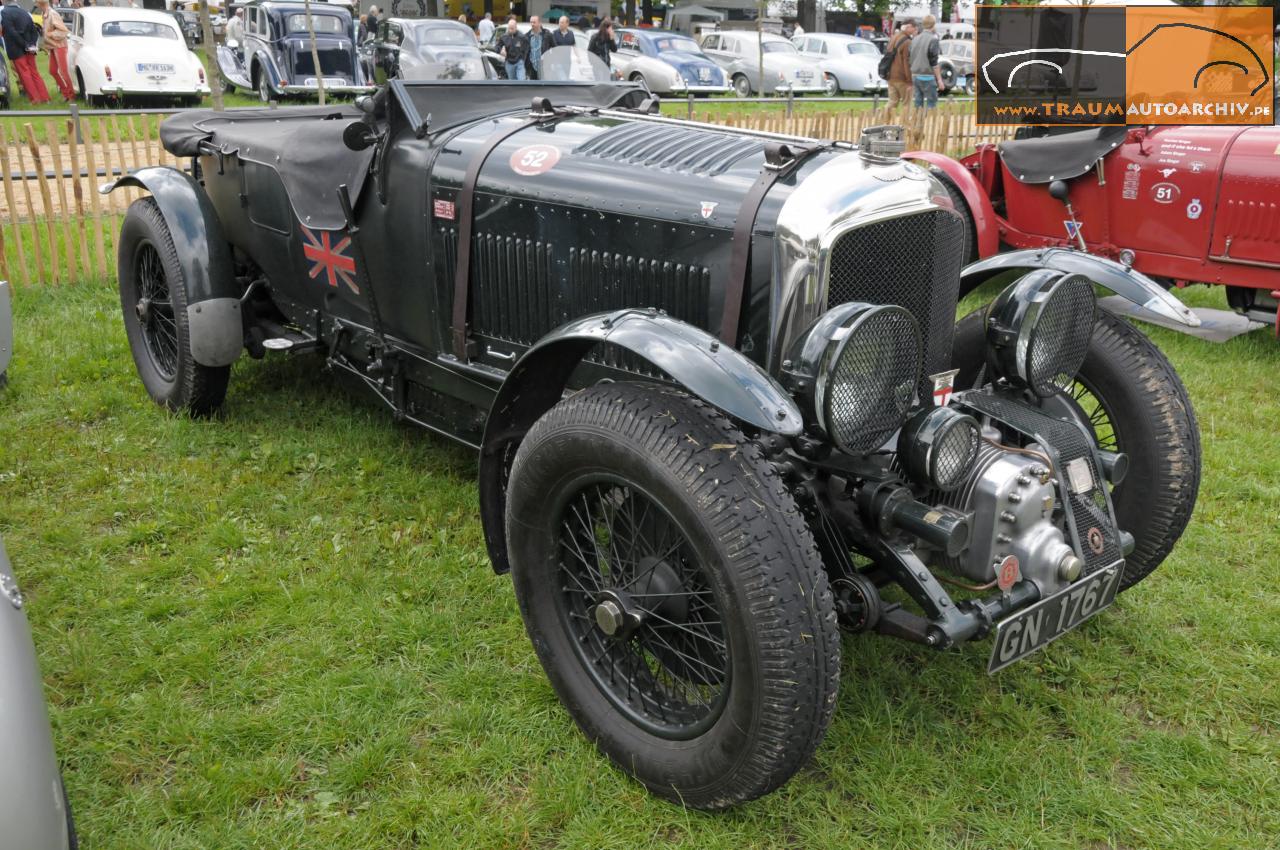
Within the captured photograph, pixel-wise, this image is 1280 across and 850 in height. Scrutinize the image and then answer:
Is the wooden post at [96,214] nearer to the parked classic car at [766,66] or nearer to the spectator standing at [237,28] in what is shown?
the spectator standing at [237,28]

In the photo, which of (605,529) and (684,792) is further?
(605,529)

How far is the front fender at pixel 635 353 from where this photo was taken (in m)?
2.27

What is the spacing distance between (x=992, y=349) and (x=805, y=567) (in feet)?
3.85

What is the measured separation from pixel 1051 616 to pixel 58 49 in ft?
61.9

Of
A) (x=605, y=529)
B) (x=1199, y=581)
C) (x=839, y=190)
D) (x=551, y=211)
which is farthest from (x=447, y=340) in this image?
(x=1199, y=581)

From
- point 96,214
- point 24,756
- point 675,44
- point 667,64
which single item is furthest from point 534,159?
point 675,44

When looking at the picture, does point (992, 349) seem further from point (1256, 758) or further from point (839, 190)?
point (1256, 758)

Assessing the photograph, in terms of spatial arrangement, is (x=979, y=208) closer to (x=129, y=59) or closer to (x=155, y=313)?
(x=155, y=313)

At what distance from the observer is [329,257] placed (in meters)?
4.05

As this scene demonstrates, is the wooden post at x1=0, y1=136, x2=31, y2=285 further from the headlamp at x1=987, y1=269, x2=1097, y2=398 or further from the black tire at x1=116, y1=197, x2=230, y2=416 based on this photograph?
the headlamp at x1=987, y1=269, x2=1097, y2=398

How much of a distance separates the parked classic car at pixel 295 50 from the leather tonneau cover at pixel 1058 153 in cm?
1375

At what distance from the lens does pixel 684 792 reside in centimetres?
245

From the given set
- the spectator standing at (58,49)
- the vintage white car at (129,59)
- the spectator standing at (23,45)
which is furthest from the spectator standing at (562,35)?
the spectator standing at (23,45)

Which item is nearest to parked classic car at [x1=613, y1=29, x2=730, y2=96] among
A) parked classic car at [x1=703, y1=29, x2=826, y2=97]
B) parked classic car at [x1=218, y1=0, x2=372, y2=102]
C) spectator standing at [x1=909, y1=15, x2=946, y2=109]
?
parked classic car at [x1=703, y1=29, x2=826, y2=97]
